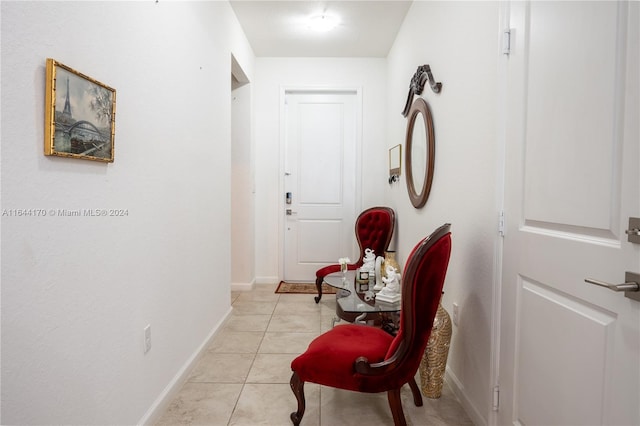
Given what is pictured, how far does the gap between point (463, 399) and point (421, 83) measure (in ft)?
7.41

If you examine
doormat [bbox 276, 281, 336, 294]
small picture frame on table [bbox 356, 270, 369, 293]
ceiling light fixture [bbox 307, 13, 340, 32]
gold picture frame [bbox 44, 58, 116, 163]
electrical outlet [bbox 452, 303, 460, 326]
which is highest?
ceiling light fixture [bbox 307, 13, 340, 32]

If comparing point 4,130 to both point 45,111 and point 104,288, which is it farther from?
point 104,288

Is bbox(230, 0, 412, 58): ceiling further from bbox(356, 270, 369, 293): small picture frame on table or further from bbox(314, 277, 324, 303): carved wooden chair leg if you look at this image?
bbox(314, 277, 324, 303): carved wooden chair leg

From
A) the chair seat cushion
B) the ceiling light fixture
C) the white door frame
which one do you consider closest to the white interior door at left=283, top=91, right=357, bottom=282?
the white door frame

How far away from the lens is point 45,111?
105 centimetres

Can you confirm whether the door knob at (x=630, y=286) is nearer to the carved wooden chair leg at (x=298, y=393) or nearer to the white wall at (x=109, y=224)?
the carved wooden chair leg at (x=298, y=393)

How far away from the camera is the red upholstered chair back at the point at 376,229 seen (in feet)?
12.3

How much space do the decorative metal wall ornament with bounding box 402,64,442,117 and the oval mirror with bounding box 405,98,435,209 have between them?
8 cm

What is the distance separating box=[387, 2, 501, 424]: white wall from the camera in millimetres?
1664

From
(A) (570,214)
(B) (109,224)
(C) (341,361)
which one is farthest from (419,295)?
(B) (109,224)

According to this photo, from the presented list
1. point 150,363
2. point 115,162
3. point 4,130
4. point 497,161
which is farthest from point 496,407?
point 4,130

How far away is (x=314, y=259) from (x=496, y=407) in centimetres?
310

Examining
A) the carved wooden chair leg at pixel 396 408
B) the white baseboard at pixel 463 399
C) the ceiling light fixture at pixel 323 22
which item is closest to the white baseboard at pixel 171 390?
the carved wooden chair leg at pixel 396 408

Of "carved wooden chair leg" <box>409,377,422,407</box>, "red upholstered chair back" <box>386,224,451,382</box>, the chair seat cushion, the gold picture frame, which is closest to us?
the gold picture frame
